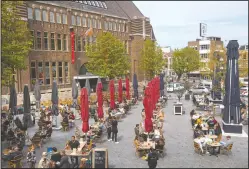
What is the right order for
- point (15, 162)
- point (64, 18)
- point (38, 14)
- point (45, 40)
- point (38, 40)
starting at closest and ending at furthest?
point (15, 162)
point (38, 14)
point (38, 40)
point (45, 40)
point (64, 18)

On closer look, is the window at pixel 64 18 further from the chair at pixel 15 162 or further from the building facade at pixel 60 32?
the chair at pixel 15 162

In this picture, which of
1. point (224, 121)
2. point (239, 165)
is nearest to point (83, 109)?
point (239, 165)

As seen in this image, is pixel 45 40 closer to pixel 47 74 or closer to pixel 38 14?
pixel 38 14

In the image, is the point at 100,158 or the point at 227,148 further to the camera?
the point at 227,148

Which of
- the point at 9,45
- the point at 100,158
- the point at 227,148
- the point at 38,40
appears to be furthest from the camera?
the point at 38,40

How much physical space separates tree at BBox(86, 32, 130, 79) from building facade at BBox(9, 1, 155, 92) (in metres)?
4.41

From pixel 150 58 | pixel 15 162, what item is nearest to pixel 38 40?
pixel 150 58

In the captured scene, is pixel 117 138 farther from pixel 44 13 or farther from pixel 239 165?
pixel 44 13

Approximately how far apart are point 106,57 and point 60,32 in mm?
7745

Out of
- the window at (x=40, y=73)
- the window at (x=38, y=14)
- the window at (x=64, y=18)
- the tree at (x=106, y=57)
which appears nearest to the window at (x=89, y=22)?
the window at (x=64, y=18)

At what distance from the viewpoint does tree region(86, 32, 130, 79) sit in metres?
36.9

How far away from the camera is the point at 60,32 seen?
39.2 metres

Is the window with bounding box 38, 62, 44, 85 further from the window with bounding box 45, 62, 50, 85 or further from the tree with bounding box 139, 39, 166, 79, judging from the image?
the tree with bounding box 139, 39, 166, 79

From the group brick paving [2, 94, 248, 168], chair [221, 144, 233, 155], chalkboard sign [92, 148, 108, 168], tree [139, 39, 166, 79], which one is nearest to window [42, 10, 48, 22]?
tree [139, 39, 166, 79]
